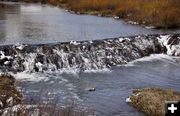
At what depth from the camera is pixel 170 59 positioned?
21281 millimetres

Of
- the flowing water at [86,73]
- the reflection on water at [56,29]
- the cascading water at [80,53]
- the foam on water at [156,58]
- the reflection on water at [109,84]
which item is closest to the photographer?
the reflection on water at [109,84]

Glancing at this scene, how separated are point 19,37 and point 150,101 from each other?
12.3 meters

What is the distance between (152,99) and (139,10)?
2186 centimetres

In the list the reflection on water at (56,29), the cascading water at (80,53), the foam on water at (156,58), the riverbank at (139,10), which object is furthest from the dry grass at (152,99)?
the riverbank at (139,10)

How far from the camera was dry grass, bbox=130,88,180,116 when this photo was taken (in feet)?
38.9

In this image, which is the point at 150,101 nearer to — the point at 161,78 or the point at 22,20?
the point at 161,78

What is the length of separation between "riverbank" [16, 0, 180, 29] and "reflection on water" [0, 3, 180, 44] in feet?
5.30

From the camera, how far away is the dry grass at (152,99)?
11.9m

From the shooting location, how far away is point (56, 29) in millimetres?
25984

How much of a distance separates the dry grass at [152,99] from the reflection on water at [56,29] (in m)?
9.69

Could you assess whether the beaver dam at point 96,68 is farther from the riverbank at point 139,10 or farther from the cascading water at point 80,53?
the riverbank at point 139,10

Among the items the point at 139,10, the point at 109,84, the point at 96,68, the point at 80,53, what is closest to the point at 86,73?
the point at 96,68

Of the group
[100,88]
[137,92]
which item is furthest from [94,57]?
[137,92]

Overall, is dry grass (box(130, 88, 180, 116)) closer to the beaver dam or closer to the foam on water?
the beaver dam
